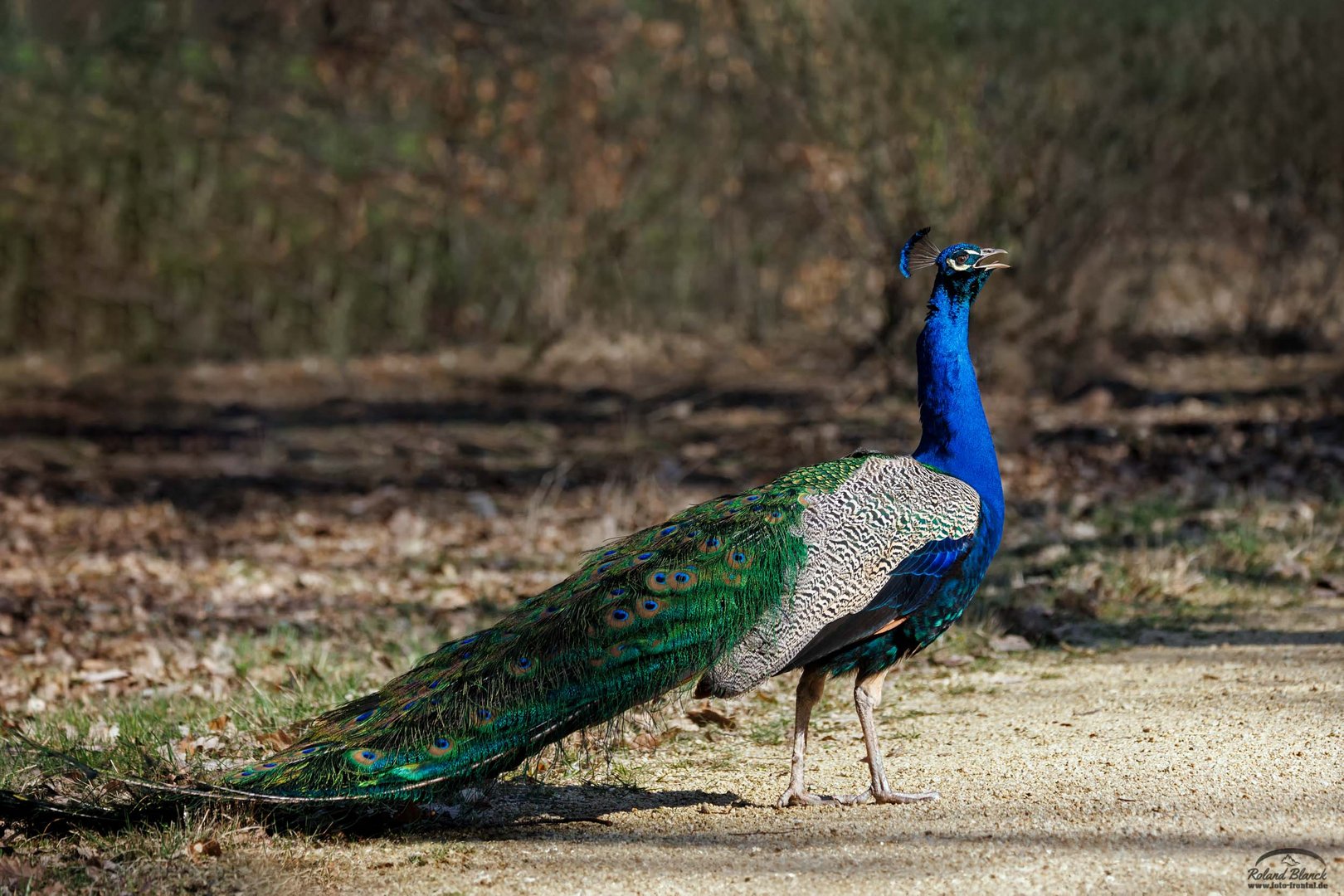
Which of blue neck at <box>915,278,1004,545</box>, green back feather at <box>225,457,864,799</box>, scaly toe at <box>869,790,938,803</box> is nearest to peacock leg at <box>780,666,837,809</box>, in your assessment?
scaly toe at <box>869,790,938,803</box>

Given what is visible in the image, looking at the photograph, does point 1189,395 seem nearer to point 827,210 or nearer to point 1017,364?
point 1017,364

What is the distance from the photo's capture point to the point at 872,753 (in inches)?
172

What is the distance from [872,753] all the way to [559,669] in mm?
914

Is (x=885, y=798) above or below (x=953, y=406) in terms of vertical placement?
below

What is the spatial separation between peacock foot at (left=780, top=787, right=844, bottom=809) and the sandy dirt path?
40 millimetres

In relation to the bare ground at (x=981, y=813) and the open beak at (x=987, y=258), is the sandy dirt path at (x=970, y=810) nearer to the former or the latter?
the bare ground at (x=981, y=813)

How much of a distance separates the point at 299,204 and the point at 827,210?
19.3 feet

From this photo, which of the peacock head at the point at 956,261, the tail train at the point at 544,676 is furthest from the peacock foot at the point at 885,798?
the peacock head at the point at 956,261

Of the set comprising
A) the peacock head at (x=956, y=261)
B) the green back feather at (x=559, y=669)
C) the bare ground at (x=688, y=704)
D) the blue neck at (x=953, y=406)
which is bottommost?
the bare ground at (x=688, y=704)

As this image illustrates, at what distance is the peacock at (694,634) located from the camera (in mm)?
4000

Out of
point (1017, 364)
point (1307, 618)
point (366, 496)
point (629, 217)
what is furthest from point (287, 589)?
point (629, 217)

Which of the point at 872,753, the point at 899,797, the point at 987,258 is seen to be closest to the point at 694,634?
the point at 872,753

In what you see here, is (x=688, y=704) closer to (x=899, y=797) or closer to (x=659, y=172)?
(x=899, y=797)

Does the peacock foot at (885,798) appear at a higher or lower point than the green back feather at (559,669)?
lower
